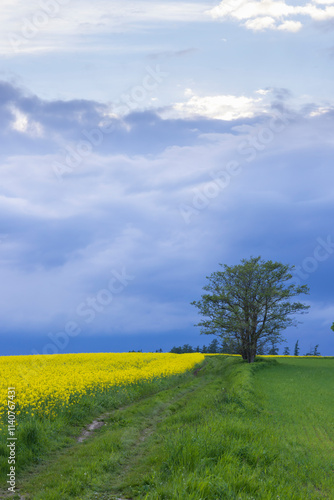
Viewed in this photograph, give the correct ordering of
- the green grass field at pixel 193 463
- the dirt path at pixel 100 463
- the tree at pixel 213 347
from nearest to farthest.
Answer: the green grass field at pixel 193 463 → the dirt path at pixel 100 463 → the tree at pixel 213 347

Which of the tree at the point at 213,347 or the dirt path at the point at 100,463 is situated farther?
the tree at the point at 213,347

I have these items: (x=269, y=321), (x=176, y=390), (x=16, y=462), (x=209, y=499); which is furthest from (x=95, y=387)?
(x=269, y=321)

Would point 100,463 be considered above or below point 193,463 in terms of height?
below

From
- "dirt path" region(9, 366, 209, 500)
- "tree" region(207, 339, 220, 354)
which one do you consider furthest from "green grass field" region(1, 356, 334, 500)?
"tree" region(207, 339, 220, 354)

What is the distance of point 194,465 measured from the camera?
27.0ft

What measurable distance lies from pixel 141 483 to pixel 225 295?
133ft

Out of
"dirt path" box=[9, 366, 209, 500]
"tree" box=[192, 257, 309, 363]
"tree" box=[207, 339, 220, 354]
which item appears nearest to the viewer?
"dirt path" box=[9, 366, 209, 500]

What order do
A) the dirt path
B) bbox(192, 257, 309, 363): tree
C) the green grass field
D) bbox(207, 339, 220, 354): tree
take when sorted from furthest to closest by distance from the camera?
bbox(207, 339, 220, 354): tree
bbox(192, 257, 309, 363): tree
the dirt path
the green grass field

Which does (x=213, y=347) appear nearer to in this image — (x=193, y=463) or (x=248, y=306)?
(x=248, y=306)

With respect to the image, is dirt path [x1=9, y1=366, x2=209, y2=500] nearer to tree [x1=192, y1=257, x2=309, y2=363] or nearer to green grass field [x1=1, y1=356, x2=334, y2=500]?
green grass field [x1=1, y1=356, x2=334, y2=500]

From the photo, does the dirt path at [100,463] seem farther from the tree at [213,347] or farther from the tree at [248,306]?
the tree at [213,347]

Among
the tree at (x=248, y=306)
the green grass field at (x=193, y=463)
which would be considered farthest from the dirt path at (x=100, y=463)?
the tree at (x=248, y=306)

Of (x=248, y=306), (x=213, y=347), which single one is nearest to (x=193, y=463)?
(x=248, y=306)

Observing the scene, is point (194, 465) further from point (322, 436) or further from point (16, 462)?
point (322, 436)
